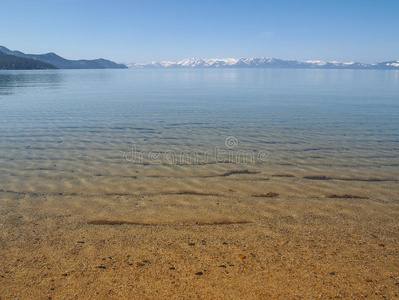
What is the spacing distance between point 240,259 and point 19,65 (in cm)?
23258

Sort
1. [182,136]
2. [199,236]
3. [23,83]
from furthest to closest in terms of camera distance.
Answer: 1. [23,83]
2. [182,136]
3. [199,236]

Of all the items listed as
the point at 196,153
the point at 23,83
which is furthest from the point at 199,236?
the point at 23,83

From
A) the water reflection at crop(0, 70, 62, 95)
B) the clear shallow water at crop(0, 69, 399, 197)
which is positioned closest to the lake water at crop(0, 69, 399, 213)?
the clear shallow water at crop(0, 69, 399, 197)

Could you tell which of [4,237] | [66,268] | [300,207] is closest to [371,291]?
[300,207]

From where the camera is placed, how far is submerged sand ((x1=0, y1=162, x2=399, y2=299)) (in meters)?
4.55

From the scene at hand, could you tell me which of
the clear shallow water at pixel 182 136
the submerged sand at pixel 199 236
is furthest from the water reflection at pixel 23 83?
the submerged sand at pixel 199 236

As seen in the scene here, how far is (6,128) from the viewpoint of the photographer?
1752 centimetres

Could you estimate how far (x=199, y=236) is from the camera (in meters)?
6.02

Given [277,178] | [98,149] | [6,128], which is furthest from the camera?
[6,128]

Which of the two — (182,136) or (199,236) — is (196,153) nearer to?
(182,136)

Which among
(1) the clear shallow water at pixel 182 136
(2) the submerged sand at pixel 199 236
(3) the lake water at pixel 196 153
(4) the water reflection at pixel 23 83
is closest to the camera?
(2) the submerged sand at pixel 199 236

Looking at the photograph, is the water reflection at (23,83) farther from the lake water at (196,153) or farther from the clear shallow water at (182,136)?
the lake water at (196,153)

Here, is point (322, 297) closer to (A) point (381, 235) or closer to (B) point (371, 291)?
(B) point (371, 291)

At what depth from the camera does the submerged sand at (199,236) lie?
4547 mm
